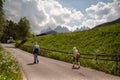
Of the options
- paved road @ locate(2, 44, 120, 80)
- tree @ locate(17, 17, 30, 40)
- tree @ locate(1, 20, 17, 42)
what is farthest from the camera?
tree @ locate(1, 20, 17, 42)

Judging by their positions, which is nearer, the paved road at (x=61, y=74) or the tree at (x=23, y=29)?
the paved road at (x=61, y=74)

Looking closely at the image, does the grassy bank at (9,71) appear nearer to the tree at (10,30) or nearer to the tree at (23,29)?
Result: the tree at (23,29)

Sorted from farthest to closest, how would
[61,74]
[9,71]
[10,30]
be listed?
[10,30] < [61,74] < [9,71]

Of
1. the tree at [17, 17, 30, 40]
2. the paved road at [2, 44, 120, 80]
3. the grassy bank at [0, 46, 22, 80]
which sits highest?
the tree at [17, 17, 30, 40]

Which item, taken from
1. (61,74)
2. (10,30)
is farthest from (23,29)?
(61,74)

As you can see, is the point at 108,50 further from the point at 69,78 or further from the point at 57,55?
the point at 69,78

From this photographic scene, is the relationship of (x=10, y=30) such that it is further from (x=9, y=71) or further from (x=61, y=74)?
(x=9, y=71)

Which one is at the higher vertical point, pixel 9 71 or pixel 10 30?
pixel 10 30

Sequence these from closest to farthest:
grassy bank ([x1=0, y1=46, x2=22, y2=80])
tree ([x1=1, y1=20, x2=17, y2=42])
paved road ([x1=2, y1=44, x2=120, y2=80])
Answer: grassy bank ([x1=0, y1=46, x2=22, y2=80]), paved road ([x1=2, y1=44, x2=120, y2=80]), tree ([x1=1, y1=20, x2=17, y2=42])

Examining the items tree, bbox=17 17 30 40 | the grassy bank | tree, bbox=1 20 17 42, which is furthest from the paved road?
tree, bbox=1 20 17 42

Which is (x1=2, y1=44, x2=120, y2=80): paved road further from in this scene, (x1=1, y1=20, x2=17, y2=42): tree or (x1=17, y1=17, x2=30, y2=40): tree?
(x1=1, y1=20, x2=17, y2=42): tree

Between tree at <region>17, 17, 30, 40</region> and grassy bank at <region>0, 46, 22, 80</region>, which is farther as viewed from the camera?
tree at <region>17, 17, 30, 40</region>

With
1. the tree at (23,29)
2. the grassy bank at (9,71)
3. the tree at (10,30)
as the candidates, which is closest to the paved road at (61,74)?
the grassy bank at (9,71)

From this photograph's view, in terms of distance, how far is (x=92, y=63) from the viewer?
26.5m
